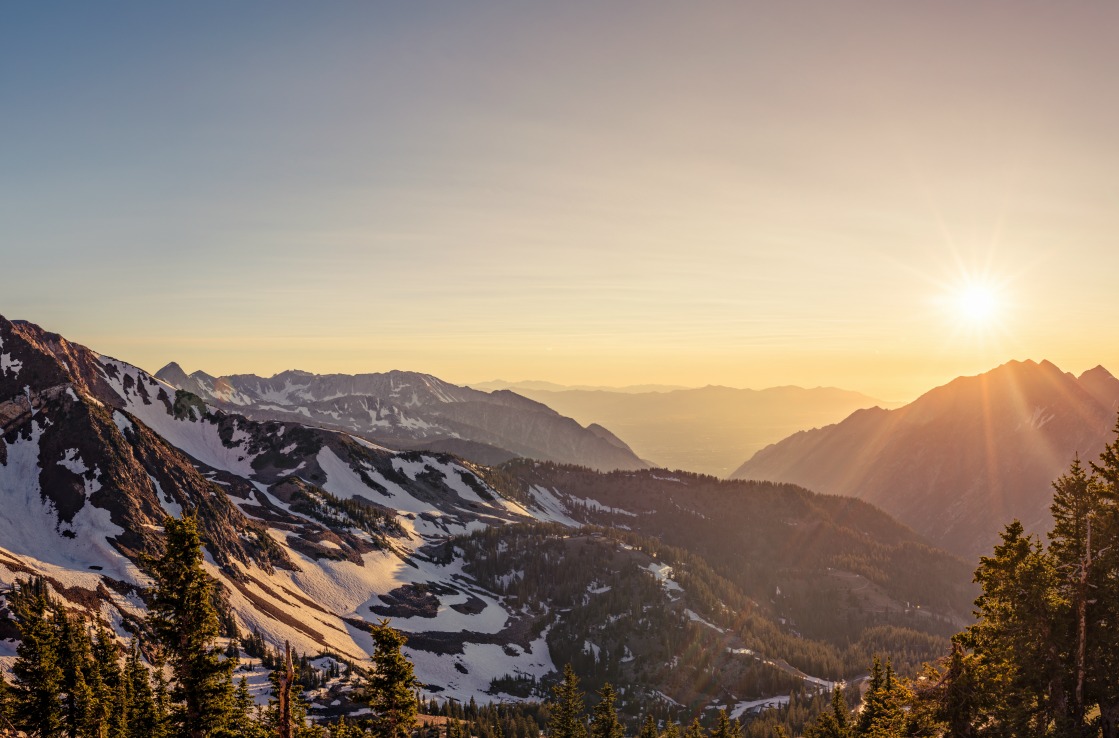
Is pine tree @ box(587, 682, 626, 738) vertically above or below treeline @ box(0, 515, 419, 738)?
below

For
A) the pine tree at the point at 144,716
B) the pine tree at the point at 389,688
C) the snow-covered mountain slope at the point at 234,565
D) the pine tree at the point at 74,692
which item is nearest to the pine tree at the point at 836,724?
the pine tree at the point at 389,688

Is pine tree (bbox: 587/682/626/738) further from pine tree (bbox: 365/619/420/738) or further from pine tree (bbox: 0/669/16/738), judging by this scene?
pine tree (bbox: 0/669/16/738)

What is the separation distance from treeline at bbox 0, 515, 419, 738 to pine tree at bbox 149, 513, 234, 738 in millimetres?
44

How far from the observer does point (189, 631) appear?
31344 mm

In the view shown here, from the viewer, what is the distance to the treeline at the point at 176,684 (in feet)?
102

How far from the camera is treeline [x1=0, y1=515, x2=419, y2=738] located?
102 feet

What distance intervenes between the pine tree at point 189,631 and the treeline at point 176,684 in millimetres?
44

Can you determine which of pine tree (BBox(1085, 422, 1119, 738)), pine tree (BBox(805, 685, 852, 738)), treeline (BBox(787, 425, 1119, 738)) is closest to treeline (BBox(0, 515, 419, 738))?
treeline (BBox(787, 425, 1119, 738))

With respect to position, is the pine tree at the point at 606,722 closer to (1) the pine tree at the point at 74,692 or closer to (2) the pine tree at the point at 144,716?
(2) the pine tree at the point at 144,716

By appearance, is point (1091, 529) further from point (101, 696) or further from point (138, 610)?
point (138, 610)

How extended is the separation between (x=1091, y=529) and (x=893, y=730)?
571 inches

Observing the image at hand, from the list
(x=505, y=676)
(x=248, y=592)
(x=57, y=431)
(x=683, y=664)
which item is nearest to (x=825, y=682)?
(x=683, y=664)

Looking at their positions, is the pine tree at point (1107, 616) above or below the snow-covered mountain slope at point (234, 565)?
above

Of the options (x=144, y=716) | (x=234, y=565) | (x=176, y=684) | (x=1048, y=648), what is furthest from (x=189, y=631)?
(x=234, y=565)
